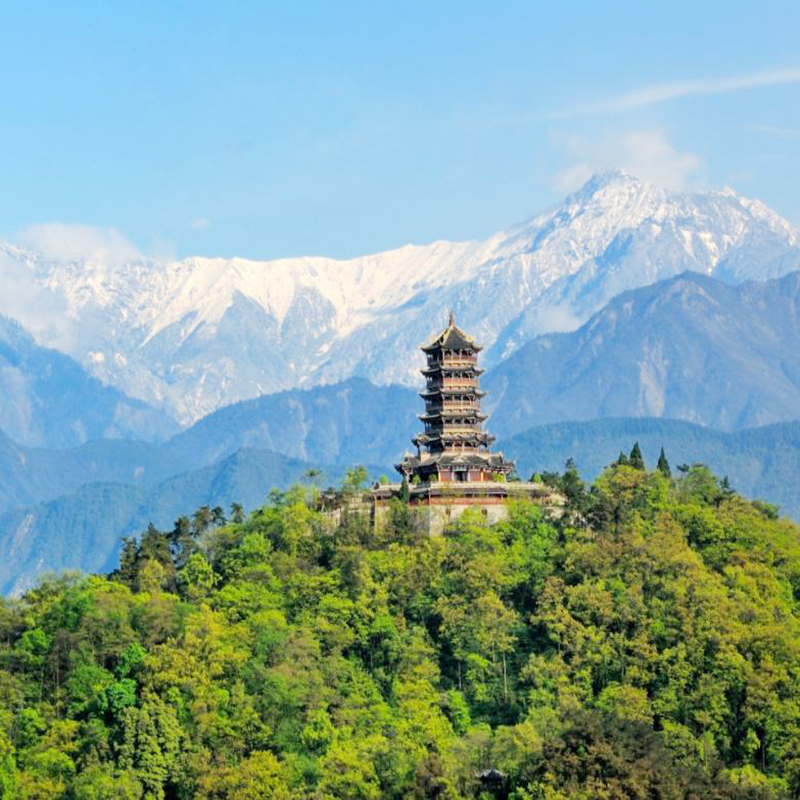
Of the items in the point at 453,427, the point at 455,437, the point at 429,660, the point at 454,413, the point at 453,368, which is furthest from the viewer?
the point at 453,368

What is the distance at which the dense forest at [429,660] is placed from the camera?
9731 cm

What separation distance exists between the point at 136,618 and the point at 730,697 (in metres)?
32.9

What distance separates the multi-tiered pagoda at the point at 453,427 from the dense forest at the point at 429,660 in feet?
22.8

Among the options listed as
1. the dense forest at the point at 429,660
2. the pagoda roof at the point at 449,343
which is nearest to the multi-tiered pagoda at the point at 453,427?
the pagoda roof at the point at 449,343

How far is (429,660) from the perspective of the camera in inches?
4304

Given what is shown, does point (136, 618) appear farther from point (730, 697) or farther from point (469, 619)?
point (730, 697)

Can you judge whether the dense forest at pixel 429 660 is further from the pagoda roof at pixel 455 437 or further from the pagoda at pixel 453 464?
the pagoda roof at pixel 455 437

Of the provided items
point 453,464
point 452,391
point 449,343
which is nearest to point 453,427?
point 452,391

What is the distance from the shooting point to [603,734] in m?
91.2

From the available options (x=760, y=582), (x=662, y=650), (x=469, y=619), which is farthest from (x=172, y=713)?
(x=760, y=582)

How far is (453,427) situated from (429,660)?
26.4 m

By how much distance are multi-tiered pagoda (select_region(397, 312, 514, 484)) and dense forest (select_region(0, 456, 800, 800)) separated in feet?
22.8

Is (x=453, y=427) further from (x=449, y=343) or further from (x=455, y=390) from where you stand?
(x=449, y=343)

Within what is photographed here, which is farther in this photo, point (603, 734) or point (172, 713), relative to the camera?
point (172, 713)
